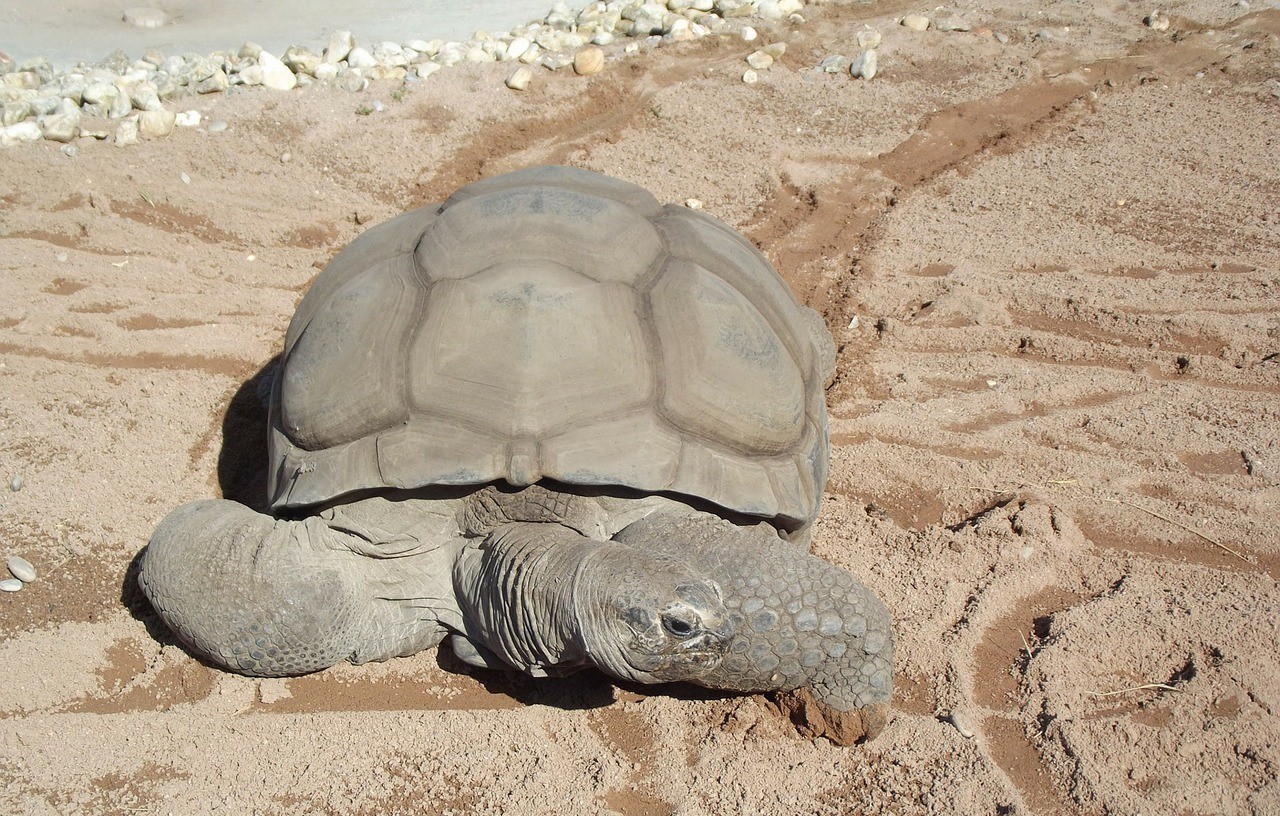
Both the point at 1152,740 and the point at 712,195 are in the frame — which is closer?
the point at 1152,740

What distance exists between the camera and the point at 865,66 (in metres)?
5.85

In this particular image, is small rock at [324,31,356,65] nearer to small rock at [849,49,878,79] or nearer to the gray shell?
small rock at [849,49,878,79]

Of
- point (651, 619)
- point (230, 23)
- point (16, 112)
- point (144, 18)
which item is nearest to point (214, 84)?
point (16, 112)

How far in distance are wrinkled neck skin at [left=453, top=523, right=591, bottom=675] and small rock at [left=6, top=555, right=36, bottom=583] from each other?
53.9 inches

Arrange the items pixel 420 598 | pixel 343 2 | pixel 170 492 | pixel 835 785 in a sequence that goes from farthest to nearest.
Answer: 1. pixel 343 2
2. pixel 170 492
3. pixel 420 598
4. pixel 835 785

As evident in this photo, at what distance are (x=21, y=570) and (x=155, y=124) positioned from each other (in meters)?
3.27

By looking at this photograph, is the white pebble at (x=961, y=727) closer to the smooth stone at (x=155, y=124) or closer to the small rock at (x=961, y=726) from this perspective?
the small rock at (x=961, y=726)

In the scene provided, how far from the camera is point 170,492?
3.13 m

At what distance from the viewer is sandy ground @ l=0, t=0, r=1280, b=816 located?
2311mm

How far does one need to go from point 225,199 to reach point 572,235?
296 cm

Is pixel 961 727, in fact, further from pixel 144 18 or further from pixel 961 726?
pixel 144 18

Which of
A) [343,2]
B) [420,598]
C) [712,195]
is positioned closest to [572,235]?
[420,598]

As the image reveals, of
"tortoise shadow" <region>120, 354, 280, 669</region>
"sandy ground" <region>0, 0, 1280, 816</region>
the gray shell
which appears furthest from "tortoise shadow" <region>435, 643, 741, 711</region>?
"tortoise shadow" <region>120, 354, 280, 669</region>

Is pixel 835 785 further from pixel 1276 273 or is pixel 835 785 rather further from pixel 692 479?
pixel 1276 273
